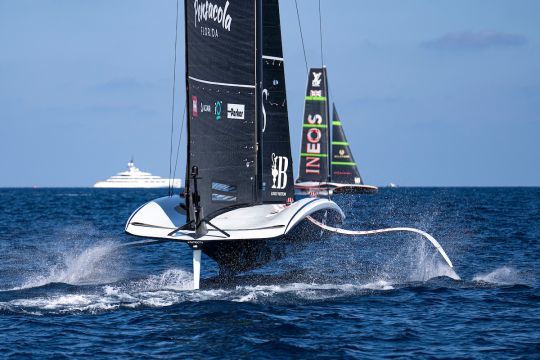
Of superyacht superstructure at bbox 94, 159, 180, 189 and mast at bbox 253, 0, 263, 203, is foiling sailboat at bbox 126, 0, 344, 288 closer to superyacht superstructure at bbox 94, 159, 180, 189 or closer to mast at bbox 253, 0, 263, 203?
mast at bbox 253, 0, 263, 203

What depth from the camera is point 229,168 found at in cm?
1504

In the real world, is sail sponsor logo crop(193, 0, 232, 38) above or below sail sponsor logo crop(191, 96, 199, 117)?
above

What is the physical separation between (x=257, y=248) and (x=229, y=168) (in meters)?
1.52

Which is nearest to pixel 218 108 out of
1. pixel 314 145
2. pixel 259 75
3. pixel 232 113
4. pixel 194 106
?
pixel 232 113

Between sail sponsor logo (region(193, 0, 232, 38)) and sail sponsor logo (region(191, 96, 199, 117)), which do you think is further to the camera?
sail sponsor logo (region(193, 0, 232, 38))

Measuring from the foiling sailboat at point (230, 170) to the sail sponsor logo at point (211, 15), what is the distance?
0.06 ft

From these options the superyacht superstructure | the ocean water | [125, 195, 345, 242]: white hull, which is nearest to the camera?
the ocean water

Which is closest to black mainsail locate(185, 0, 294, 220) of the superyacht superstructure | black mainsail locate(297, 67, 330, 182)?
black mainsail locate(297, 67, 330, 182)

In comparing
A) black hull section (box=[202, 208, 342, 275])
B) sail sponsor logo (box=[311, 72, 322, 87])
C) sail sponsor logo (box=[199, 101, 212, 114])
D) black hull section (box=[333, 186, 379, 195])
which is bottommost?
black hull section (box=[202, 208, 342, 275])

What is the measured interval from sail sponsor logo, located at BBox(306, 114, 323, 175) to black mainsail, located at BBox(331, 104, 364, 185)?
6643mm

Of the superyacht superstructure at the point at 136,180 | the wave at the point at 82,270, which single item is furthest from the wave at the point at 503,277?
the superyacht superstructure at the point at 136,180

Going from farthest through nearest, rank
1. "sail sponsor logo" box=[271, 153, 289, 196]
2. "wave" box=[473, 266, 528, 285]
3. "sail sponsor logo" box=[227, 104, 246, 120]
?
"sail sponsor logo" box=[271, 153, 289, 196], "wave" box=[473, 266, 528, 285], "sail sponsor logo" box=[227, 104, 246, 120]

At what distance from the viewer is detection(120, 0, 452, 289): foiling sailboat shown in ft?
45.9

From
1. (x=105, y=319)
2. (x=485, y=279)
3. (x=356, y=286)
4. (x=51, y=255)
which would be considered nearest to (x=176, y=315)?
(x=105, y=319)
